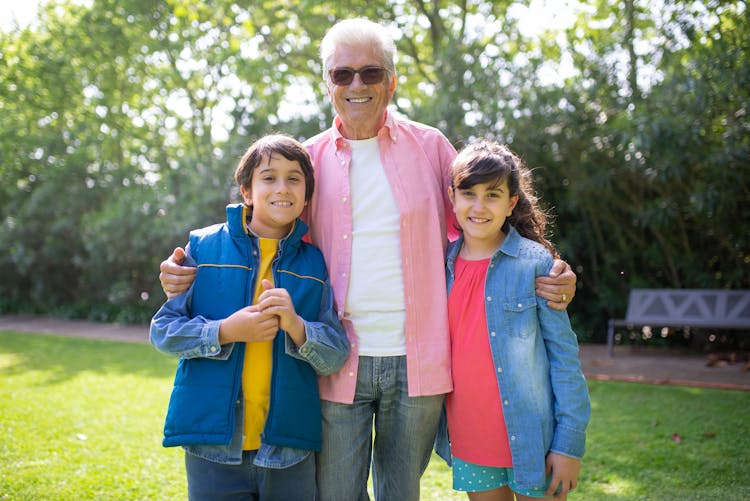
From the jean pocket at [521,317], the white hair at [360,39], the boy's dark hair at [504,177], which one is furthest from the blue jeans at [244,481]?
the white hair at [360,39]

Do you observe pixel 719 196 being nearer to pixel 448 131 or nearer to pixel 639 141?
pixel 639 141

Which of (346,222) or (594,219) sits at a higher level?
(594,219)

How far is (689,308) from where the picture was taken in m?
8.02

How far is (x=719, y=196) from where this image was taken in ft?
23.7

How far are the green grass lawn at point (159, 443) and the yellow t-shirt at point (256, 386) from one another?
190 cm

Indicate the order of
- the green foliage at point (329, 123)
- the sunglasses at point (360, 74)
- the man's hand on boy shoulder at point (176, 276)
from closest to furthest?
the man's hand on boy shoulder at point (176, 276)
the sunglasses at point (360, 74)
the green foliage at point (329, 123)

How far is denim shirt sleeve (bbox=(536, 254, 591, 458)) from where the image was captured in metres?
2.29

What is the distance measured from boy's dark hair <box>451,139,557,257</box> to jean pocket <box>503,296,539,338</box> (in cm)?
29

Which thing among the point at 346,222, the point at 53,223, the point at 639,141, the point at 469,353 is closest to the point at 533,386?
the point at 469,353

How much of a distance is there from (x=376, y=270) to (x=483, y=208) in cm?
49

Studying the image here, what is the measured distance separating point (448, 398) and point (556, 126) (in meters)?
6.56

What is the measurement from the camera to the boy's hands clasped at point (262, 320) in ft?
7.29

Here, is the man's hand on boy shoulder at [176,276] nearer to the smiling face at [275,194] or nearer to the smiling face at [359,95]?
the smiling face at [275,194]

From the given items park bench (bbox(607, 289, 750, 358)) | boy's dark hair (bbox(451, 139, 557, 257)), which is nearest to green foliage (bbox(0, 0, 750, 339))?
park bench (bbox(607, 289, 750, 358))
